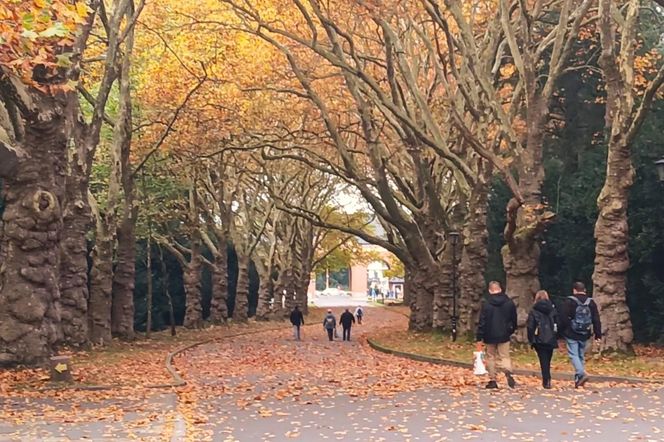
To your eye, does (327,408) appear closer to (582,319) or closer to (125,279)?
(582,319)

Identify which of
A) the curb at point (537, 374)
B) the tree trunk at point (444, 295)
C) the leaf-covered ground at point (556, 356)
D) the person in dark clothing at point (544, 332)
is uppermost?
the tree trunk at point (444, 295)

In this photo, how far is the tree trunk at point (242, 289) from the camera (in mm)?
43844

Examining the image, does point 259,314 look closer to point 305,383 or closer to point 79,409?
point 305,383

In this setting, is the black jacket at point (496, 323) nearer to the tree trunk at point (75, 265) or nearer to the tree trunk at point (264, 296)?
the tree trunk at point (75, 265)

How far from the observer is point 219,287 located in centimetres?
4191

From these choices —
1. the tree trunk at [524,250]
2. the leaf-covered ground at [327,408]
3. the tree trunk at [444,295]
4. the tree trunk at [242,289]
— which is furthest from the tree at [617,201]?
the tree trunk at [242,289]

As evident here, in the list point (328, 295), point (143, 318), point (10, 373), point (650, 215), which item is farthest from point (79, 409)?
point (328, 295)

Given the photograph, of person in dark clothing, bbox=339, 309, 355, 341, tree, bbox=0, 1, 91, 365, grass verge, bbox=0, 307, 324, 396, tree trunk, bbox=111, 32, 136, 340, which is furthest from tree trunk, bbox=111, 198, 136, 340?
tree, bbox=0, 1, 91, 365

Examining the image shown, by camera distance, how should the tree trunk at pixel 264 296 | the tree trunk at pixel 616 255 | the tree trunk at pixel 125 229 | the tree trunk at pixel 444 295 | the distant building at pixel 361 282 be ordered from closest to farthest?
the tree trunk at pixel 616 255
the tree trunk at pixel 125 229
the tree trunk at pixel 444 295
the tree trunk at pixel 264 296
the distant building at pixel 361 282

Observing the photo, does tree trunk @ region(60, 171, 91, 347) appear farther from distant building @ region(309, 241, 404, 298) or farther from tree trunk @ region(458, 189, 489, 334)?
distant building @ region(309, 241, 404, 298)

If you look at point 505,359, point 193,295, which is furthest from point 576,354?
point 193,295

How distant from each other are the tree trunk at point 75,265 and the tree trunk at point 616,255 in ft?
41.0

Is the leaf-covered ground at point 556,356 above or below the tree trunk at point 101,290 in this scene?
below

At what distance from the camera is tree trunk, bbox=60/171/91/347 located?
72.6 feet
